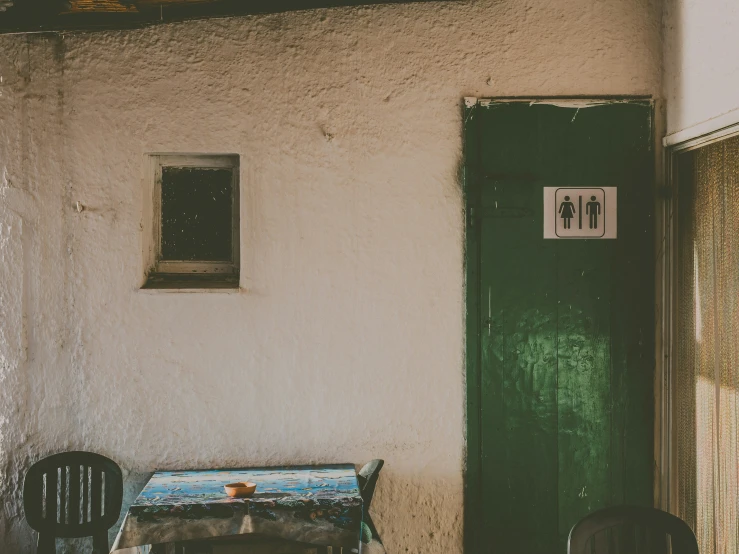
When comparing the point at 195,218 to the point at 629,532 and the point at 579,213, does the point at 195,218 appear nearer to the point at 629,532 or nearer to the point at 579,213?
the point at 579,213

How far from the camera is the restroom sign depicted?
3.32m

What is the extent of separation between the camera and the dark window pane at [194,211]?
3.45 meters

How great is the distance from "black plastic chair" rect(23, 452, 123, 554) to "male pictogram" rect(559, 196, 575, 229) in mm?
2568

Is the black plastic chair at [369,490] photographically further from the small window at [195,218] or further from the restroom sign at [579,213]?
the restroom sign at [579,213]

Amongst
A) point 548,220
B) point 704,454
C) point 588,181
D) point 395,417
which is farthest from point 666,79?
point 395,417

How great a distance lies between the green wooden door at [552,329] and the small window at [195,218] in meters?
1.30

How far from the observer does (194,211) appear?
3.46m

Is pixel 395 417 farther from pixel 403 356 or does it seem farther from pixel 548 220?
pixel 548 220

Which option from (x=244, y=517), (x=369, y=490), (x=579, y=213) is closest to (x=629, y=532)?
(x=369, y=490)

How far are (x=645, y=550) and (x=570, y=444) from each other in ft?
3.62

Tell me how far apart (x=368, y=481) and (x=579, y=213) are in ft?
5.69

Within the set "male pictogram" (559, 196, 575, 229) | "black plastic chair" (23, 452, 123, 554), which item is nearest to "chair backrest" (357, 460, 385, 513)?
"black plastic chair" (23, 452, 123, 554)

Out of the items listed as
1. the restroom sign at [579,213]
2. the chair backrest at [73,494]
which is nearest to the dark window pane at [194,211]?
the chair backrest at [73,494]

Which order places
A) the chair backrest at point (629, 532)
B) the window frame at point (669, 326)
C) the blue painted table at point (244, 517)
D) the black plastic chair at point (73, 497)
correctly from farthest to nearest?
the window frame at point (669, 326)
the black plastic chair at point (73, 497)
the blue painted table at point (244, 517)
the chair backrest at point (629, 532)
